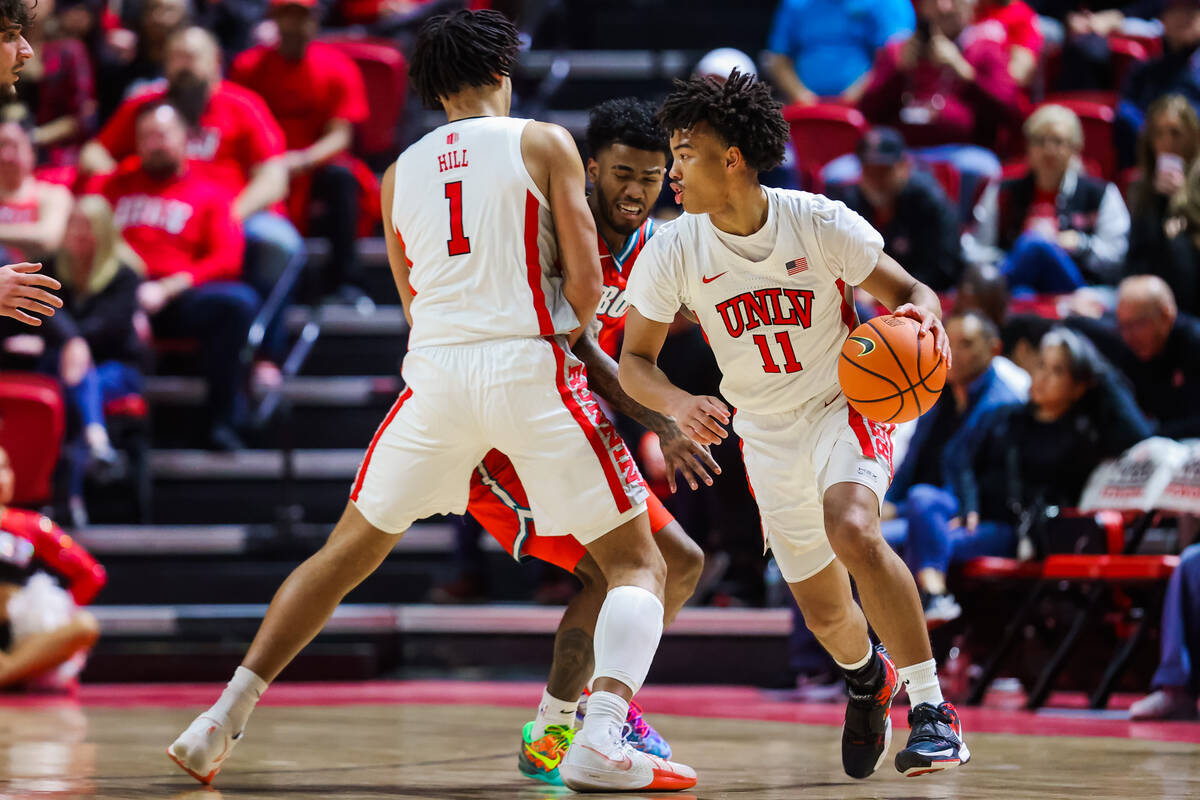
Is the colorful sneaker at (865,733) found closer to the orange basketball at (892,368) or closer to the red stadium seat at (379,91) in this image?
the orange basketball at (892,368)

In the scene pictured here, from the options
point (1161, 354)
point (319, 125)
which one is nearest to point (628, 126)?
point (1161, 354)

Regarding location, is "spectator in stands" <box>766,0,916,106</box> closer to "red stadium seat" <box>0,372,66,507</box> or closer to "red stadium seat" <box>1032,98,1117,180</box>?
"red stadium seat" <box>1032,98,1117,180</box>

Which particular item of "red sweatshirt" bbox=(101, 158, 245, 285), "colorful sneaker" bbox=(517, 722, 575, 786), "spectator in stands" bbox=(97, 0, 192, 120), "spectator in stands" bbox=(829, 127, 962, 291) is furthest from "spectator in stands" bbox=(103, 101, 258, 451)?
"colorful sneaker" bbox=(517, 722, 575, 786)

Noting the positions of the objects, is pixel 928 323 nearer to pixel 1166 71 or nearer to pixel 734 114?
pixel 734 114

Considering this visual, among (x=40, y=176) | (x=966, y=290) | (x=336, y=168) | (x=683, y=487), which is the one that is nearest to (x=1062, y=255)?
(x=966, y=290)

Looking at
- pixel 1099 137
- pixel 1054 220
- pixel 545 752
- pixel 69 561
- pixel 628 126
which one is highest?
pixel 628 126

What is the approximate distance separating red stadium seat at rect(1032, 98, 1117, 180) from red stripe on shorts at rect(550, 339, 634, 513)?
664cm

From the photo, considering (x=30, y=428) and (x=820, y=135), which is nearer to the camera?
(x=30, y=428)

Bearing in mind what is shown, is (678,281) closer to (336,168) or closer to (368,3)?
(336,168)

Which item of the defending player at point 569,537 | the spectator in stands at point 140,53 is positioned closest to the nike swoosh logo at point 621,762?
the defending player at point 569,537

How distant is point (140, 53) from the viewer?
10.7 metres

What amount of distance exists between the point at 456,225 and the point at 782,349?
884 mm

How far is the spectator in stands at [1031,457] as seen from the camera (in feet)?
21.7

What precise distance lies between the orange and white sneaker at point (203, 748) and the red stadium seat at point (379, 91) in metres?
Result: 7.18
